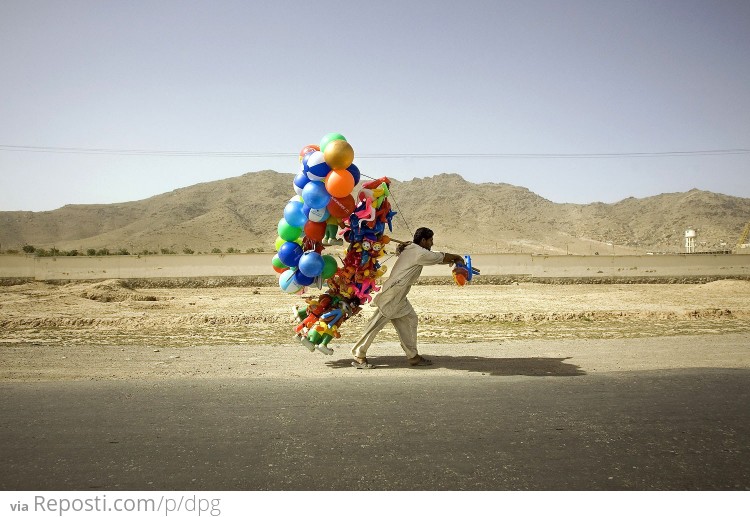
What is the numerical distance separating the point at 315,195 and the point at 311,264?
1.06m

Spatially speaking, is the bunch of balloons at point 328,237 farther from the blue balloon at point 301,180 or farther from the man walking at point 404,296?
the man walking at point 404,296

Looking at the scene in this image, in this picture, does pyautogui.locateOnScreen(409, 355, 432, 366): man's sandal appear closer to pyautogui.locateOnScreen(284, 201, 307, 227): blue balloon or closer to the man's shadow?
the man's shadow

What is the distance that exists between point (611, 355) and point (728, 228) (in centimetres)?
9749

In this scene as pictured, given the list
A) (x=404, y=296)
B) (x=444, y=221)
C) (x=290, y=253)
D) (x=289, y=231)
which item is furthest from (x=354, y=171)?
(x=444, y=221)

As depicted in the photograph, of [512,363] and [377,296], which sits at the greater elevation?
[377,296]

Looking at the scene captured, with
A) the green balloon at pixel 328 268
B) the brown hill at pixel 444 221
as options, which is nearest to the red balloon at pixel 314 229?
the green balloon at pixel 328 268

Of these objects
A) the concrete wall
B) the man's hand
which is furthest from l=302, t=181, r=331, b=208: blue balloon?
the concrete wall

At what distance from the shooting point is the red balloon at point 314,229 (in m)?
7.85

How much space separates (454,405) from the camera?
5.73 m

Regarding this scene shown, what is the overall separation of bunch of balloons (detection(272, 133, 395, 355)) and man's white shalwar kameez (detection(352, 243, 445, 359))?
387 mm

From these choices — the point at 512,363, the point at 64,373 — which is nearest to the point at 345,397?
the point at 512,363

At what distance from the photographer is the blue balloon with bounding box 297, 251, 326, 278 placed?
7.77 m

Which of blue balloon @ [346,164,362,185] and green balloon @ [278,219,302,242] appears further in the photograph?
green balloon @ [278,219,302,242]
